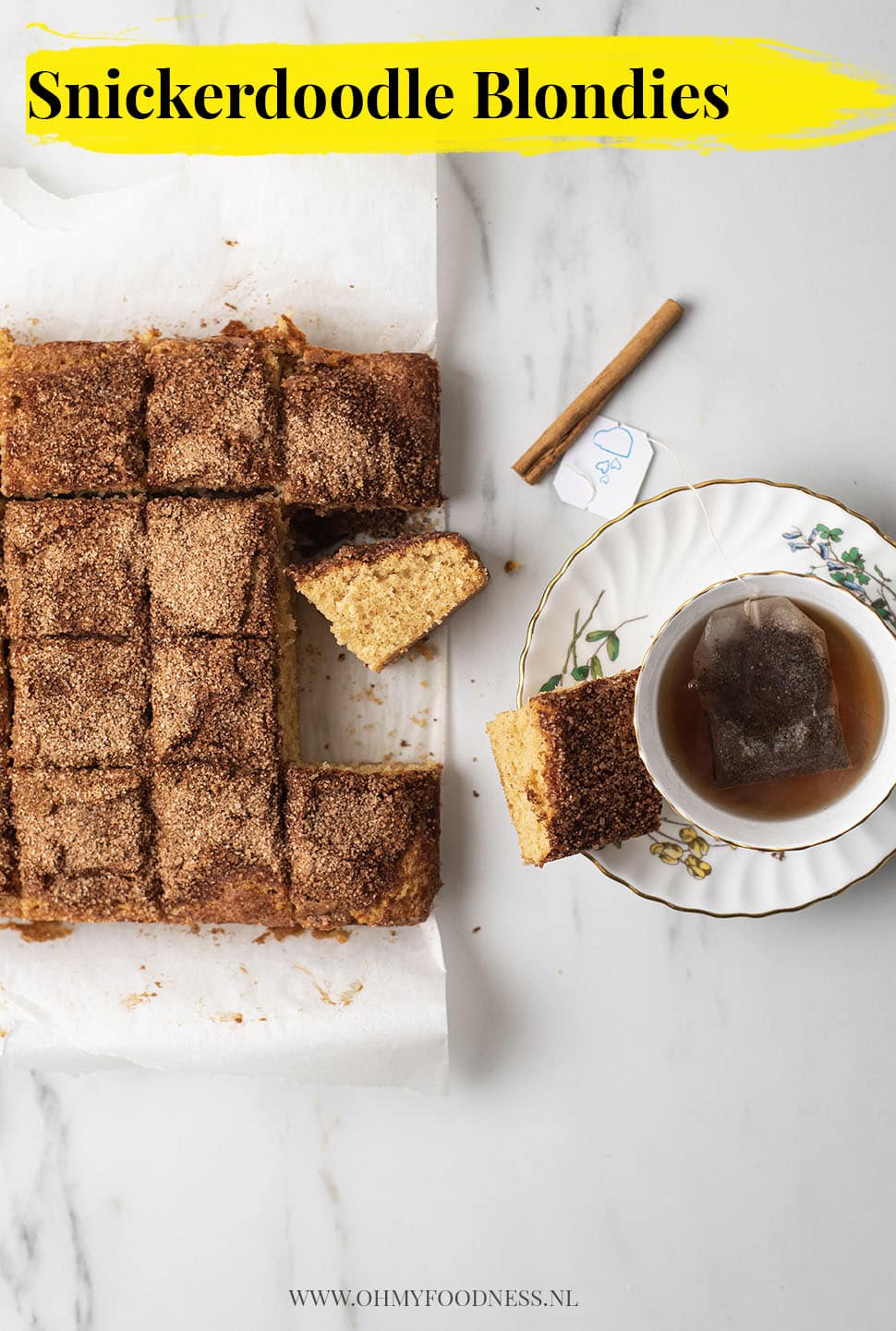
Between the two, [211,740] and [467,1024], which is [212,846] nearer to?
[211,740]

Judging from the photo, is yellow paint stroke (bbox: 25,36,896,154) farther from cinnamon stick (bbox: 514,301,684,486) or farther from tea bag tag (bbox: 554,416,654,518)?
tea bag tag (bbox: 554,416,654,518)

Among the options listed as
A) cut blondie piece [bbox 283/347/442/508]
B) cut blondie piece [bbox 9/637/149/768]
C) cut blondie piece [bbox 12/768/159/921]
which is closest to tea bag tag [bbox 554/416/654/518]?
cut blondie piece [bbox 283/347/442/508]

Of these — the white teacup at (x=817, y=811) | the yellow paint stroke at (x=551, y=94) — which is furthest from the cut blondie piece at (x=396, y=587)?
the yellow paint stroke at (x=551, y=94)

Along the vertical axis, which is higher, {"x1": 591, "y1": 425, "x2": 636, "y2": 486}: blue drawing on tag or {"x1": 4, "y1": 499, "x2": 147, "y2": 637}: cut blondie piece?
Result: {"x1": 591, "y1": 425, "x2": 636, "y2": 486}: blue drawing on tag

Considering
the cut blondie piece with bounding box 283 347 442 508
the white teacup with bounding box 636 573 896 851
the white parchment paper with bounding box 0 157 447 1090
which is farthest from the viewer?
the white parchment paper with bounding box 0 157 447 1090

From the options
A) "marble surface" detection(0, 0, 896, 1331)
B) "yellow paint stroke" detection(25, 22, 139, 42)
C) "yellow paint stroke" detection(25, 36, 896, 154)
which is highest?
"yellow paint stroke" detection(25, 22, 139, 42)

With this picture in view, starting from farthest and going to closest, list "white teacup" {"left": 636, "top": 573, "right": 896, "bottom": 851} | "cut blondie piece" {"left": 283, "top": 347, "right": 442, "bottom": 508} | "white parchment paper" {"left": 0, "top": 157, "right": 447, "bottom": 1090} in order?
1. "white parchment paper" {"left": 0, "top": 157, "right": 447, "bottom": 1090}
2. "cut blondie piece" {"left": 283, "top": 347, "right": 442, "bottom": 508}
3. "white teacup" {"left": 636, "top": 573, "right": 896, "bottom": 851}

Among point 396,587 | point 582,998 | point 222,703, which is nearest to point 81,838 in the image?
point 222,703
